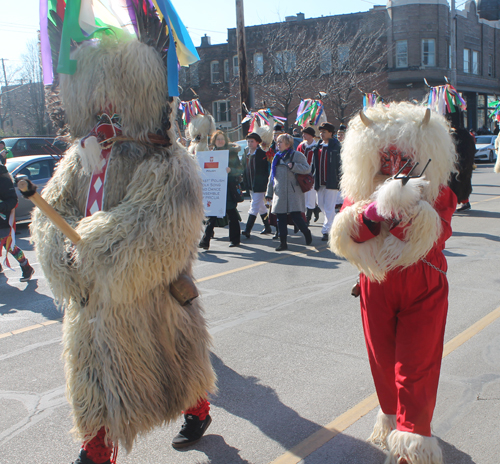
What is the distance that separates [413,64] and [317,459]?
34.4 metres

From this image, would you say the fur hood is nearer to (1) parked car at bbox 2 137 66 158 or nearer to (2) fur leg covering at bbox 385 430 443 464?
(2) fur leg covering at bbox 385 430 443 464

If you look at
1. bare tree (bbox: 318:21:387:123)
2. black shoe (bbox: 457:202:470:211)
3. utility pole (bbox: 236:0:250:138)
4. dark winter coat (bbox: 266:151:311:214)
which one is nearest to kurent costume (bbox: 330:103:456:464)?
dark winter coat (bbox: 266:151:311:214)

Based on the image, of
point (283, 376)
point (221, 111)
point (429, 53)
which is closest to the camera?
point (283, 376)

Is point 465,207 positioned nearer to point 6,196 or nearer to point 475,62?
point 6,196

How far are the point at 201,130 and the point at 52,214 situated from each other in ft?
25.0

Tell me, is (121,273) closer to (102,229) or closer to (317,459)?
(102,229)

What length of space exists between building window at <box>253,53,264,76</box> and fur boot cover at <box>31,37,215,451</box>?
32.0 metres

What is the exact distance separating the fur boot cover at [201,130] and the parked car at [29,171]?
3.44 metres

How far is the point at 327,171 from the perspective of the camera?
340 inches

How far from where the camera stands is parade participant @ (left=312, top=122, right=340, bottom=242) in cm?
853

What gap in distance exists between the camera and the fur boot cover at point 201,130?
9.53m

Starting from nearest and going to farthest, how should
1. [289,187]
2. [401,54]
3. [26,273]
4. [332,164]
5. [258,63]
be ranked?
1. [26,273]
2. [289,187]
3. [332,164]
4. [401,54]
5. [258,63]

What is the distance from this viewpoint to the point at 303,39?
30844 millimetres

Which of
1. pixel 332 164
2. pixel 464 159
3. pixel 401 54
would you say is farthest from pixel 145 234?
pixel 401 54
